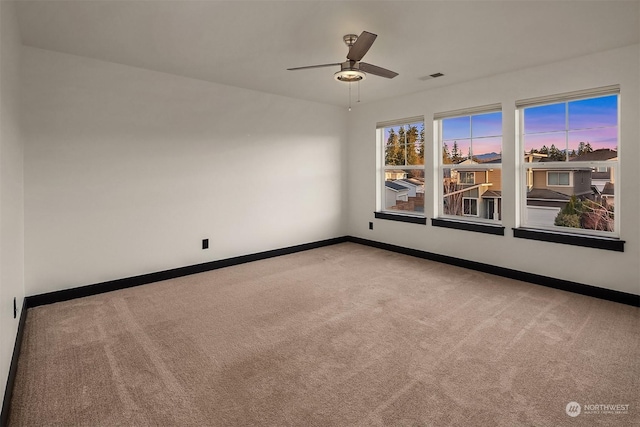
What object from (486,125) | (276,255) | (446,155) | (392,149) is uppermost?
(486,125)

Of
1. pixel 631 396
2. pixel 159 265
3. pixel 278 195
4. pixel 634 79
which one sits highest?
pixel 634 79

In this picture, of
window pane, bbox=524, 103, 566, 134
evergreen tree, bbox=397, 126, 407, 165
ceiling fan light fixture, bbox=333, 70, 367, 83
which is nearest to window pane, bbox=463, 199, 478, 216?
window pane, bbox=524, 103, 566, 134

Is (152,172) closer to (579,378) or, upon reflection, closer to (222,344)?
(222,344)

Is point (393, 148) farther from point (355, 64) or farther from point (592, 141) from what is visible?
point (355, 64)

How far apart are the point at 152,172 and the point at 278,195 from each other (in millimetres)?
1842

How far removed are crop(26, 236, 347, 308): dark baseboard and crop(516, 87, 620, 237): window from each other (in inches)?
133

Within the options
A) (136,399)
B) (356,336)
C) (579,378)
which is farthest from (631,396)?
(136,399)

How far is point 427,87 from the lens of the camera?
188 inches

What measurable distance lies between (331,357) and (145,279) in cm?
269

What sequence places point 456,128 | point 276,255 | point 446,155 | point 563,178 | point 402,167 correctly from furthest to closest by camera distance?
1. point 402,167
2. point 276,255
3. point 446,155
4. point 456,128
5. point 563,178

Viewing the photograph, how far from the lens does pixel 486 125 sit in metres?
4.50

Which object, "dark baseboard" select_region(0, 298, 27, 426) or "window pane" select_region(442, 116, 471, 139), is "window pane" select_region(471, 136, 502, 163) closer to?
"window pane" select_region(442, 116, 471, 139)

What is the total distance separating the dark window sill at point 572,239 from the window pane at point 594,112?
3.86 ft

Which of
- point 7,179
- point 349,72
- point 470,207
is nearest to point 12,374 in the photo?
point 7,179
